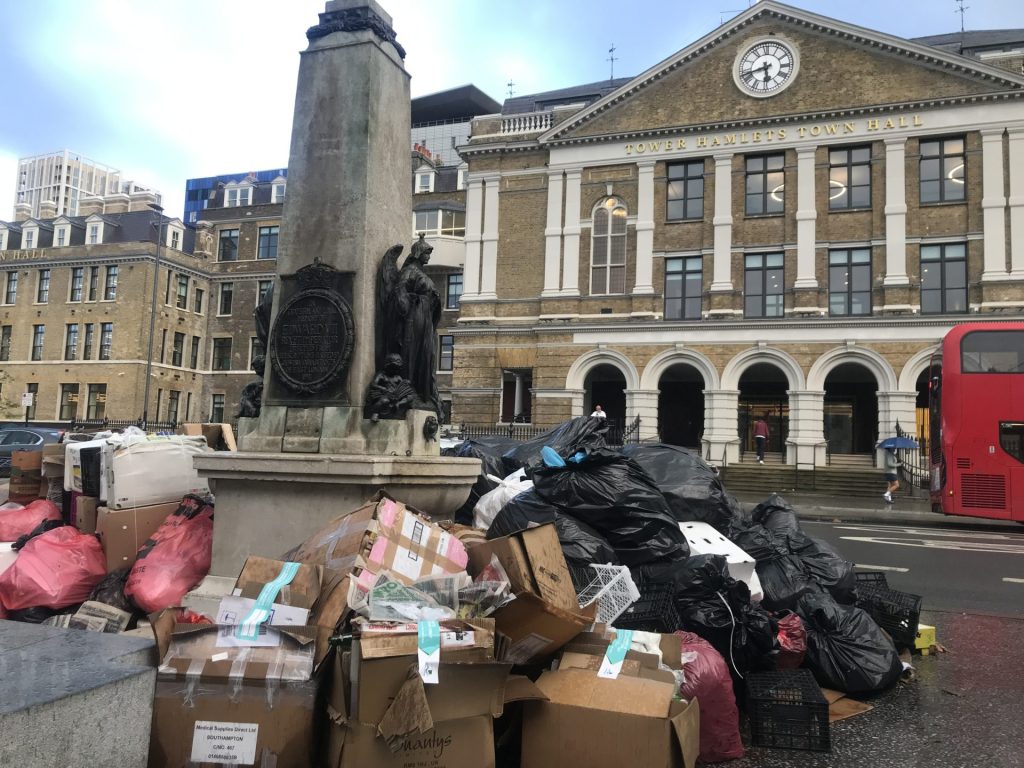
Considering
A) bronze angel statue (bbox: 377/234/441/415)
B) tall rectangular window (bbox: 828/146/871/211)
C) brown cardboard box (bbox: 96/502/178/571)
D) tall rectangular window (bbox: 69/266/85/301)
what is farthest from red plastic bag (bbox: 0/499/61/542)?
Result: tall rectangular window (bbox: 69/266/85/301)

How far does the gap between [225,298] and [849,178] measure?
34.0 meters

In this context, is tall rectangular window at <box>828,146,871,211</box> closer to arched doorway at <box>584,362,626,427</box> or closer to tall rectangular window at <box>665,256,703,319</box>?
tall rectangular window at <box>665,256,703,319</box>

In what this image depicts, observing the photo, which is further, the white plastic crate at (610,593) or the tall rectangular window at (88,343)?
the tall rectangular window at (88,343)

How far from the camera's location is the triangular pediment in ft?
81.0

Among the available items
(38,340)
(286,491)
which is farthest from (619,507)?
(38,340)

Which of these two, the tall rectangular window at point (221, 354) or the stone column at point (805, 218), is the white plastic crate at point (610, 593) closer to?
the stone column at point (805, 218)

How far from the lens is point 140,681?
240 cm

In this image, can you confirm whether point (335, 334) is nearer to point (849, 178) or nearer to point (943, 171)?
point (849, 178)

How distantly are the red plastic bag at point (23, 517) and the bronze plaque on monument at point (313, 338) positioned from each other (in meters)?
2.59

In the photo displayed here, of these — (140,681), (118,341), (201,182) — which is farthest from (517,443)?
(201,182)

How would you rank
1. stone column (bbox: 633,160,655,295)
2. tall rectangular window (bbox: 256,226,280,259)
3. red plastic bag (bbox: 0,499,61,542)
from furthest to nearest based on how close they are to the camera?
1. tall rectangular window (bbox: 256,226,280,259)
2. stone column (bbox: 633,160,655,295)
3. red plastic bag (bbox: 0,499,61,542)

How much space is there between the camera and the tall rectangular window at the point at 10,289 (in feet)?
141

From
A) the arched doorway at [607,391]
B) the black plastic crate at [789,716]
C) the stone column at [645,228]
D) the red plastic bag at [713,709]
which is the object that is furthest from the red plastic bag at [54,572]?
the arched doorway at [607,391]

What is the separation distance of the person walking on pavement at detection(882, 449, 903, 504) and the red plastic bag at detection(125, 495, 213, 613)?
62.4 ft
